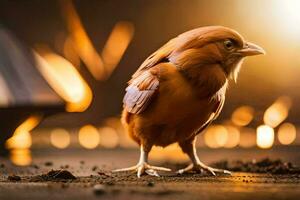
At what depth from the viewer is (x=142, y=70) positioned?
7.63ft

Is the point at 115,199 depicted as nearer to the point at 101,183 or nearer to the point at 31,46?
the point at 101,183

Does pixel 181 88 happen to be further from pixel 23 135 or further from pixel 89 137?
pixel 89 137

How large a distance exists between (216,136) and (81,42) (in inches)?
44.9

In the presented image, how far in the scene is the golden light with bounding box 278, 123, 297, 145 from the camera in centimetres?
445

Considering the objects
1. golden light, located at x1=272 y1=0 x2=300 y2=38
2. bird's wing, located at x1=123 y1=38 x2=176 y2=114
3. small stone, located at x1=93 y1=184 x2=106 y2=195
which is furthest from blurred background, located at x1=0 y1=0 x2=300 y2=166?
small stone, located at x1=93 y1=184 x2=106 y2=195

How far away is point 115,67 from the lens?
4539mm

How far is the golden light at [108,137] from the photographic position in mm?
4723

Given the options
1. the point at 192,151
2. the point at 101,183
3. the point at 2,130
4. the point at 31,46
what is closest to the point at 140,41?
the point at 31,46

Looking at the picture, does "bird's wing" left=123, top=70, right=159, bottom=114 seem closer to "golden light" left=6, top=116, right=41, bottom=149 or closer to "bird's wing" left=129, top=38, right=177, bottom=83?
"bird's wing" left=129, top=38, right=177, bottom=83

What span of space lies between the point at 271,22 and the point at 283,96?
19.7 inches

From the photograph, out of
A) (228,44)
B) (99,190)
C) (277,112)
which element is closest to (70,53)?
(277,112)

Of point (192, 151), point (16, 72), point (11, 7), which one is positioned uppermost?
point (11, 7)

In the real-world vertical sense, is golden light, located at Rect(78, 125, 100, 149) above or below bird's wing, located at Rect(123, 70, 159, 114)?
above

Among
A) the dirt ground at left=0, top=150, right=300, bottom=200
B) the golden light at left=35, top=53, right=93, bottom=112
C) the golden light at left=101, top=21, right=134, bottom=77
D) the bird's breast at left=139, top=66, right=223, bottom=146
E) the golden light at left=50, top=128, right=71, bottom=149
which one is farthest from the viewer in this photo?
the golden light at left=50, top=128, right=71, bottom=149
